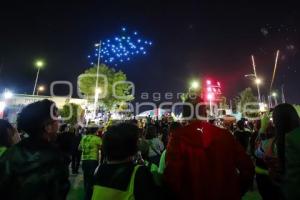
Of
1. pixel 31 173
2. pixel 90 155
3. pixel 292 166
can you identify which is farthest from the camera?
pixel 90 155

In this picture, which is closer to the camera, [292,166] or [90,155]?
[292,166]

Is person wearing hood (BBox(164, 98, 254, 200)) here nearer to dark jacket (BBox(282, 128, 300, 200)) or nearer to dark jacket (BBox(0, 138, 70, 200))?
dark jacket (BBox(282, 128, 300, 200))

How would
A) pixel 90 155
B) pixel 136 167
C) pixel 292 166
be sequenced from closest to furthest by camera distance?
pixel 136 167
pixel 292 166
pixel 90 155

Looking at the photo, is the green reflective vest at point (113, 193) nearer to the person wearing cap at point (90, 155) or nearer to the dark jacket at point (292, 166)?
the dark jacket at point (292, 166)

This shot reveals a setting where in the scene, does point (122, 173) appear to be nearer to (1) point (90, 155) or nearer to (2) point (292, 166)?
(2) point (292, 166)

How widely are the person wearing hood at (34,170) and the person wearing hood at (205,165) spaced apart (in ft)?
3.41

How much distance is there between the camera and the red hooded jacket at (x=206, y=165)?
2.76 metres

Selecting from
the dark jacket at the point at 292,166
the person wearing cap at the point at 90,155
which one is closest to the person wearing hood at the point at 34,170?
the dark jacket at the point at 292,166

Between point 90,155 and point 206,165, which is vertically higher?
point 206,165

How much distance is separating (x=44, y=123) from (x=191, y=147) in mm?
1498

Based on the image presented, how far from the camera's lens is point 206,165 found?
2.79m

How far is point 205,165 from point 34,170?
1.58 meters

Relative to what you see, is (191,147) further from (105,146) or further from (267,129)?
(267,129)

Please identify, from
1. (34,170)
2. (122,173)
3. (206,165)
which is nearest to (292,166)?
(206,165)
